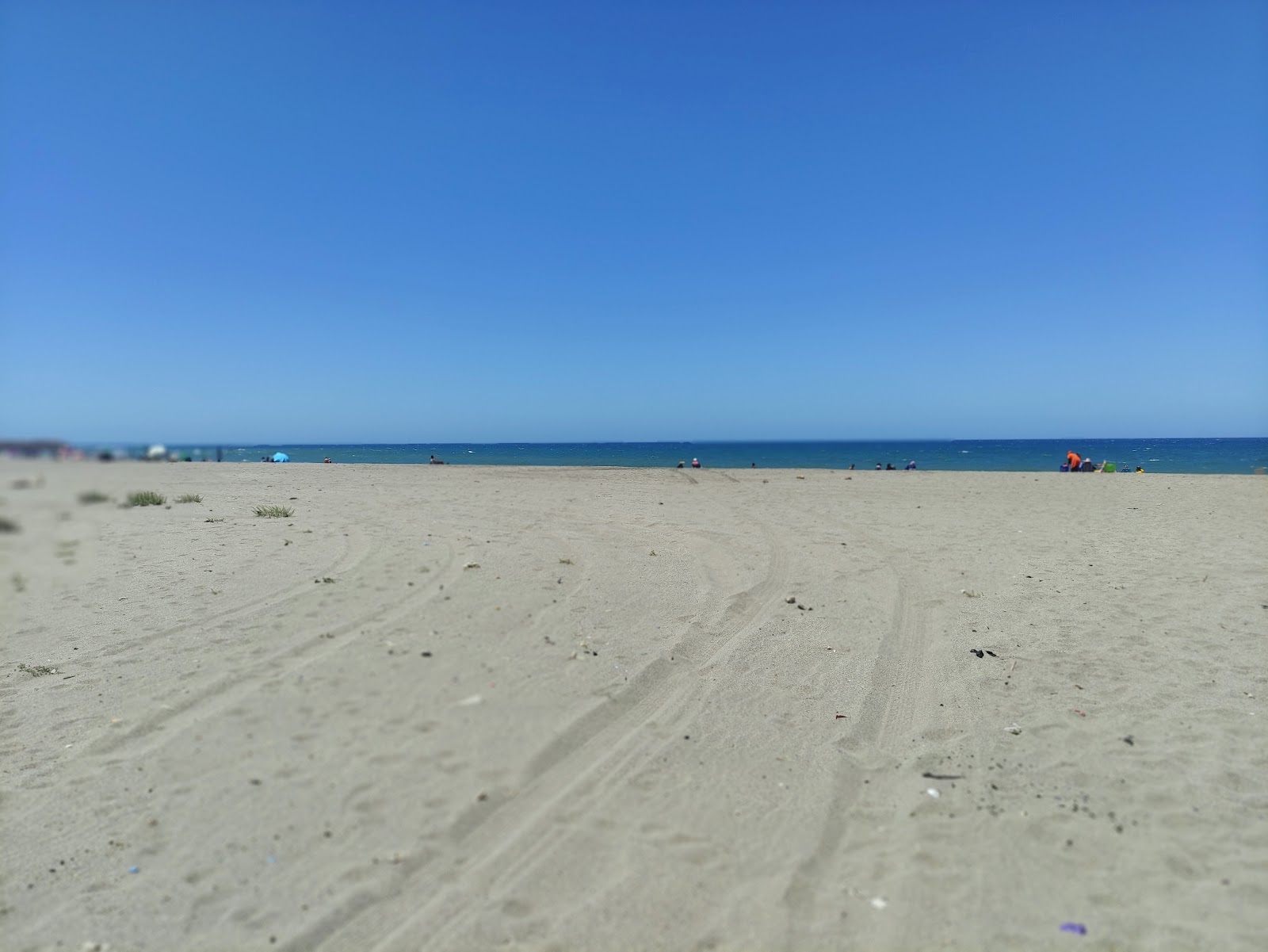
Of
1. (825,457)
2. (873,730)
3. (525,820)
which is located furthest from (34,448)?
(825,457)

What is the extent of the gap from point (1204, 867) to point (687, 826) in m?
2.58

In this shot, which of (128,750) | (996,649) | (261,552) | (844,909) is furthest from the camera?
(261,552)

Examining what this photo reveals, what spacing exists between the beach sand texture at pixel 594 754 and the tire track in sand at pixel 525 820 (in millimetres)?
16

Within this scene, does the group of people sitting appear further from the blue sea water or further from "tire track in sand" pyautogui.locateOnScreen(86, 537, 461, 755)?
"tire track in sand" pyautogui.locateOnScreen(86, 537, 461, 755)

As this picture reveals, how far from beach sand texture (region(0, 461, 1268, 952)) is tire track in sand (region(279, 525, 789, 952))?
0.02 metres

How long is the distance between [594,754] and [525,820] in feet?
2.16

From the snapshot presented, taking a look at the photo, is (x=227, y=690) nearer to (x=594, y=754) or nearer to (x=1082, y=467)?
(x=594, y=754)

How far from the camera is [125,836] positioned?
125 inches

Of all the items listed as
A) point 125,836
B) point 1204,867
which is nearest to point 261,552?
point 125,836

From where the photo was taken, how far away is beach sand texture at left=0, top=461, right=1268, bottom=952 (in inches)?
111

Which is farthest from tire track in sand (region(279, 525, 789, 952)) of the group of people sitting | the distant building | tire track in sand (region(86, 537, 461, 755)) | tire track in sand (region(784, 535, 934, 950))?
the group of people sitting

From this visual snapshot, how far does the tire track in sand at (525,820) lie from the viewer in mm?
2732

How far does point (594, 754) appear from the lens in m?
3.88

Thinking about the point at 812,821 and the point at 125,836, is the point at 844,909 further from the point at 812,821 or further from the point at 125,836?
the point at 125,836
